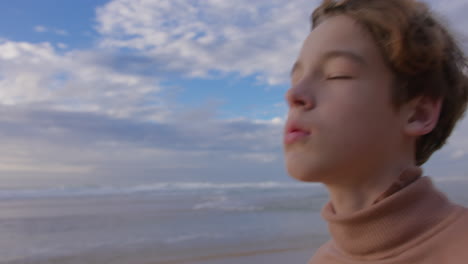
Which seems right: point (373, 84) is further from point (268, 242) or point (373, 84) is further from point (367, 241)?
point (268, 242)

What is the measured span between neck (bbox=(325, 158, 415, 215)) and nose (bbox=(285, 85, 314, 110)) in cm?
20

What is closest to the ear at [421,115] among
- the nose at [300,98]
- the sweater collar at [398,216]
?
the sweater collar at [398,216]

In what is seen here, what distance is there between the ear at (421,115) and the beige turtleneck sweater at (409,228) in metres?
0.12

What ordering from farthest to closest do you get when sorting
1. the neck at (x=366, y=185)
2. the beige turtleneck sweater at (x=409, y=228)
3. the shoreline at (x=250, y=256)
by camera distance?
the shoreline at (x=250, y=256) < the neck at (x=366, y=185) < the beige turtleneck sweater at (x=409, y=228)

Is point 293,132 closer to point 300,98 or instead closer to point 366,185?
point 300,98

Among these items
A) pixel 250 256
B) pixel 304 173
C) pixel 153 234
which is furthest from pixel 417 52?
pixel 153 234

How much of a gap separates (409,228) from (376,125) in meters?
0.26

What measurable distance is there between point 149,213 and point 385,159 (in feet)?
32.8

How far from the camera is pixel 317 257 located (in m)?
1.28

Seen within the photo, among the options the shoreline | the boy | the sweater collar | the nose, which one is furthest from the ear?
the shoreline

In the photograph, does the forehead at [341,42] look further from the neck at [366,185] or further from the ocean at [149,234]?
the ocean at [149,234]

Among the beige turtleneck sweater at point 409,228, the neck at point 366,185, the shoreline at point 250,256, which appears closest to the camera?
the beige turtleneck sweater at point 409,228

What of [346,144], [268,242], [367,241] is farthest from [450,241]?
[268,242]

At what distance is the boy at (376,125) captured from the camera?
96 cm
